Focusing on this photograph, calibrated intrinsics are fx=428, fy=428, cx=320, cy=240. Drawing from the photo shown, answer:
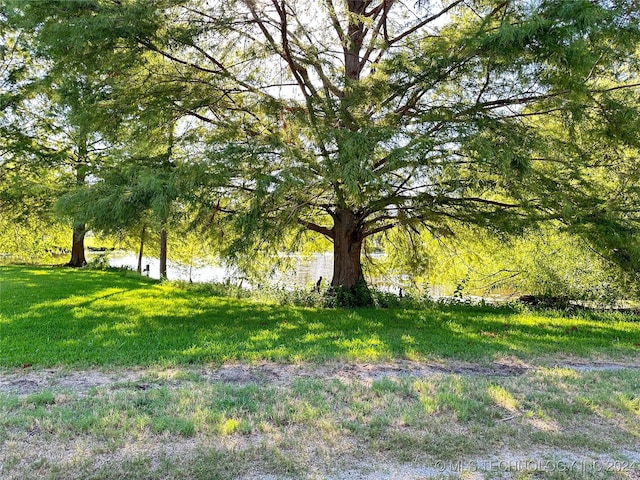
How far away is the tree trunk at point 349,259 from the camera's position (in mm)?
9688

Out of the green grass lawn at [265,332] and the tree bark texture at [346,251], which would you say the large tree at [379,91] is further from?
the green grass lawn at [265,332]

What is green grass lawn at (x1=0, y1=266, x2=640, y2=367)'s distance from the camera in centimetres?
505

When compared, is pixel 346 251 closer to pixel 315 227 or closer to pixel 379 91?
pixel 315 227

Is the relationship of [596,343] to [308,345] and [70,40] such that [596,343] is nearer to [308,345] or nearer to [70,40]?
[308,345]

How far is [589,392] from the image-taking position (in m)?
3.92

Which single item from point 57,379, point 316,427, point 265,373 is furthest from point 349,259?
point 316,427

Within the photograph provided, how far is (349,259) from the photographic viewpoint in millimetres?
10039

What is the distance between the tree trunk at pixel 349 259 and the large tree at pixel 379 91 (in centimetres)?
118

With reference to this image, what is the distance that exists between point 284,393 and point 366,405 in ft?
2.42

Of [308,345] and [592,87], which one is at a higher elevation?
[592,87]

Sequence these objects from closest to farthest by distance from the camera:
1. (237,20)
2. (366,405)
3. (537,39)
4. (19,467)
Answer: (19,467) → (366,405) → (537,39) → (237,20)

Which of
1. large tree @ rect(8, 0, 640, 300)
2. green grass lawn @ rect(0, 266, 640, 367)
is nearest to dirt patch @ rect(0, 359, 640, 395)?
green grass lawn @ rect(0, 266, 640, 367)

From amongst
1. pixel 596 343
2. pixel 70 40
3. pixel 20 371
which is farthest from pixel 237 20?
pixel 596 343

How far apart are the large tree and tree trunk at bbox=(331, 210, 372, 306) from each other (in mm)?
1177
